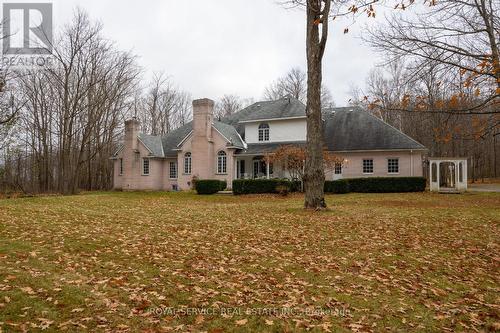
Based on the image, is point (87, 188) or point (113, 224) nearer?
point (113, 224)

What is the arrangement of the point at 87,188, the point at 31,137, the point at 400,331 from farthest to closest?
the point at 87,188 → the point at 31,137 → the point at 400,331

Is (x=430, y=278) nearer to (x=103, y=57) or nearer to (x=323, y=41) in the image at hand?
(x=323, y=41)

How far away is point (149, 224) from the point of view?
9.88 metres

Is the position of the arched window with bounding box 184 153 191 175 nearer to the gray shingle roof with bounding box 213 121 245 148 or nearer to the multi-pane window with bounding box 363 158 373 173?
the gray shingle roof with bounding box 213 121 245 148

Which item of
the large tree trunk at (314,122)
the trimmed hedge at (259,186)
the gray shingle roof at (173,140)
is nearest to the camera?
the large tree trunk at (314,122)

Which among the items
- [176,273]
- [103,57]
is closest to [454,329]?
[176,273]

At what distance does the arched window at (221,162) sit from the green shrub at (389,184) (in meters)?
10.4

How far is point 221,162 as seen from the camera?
2938 cm

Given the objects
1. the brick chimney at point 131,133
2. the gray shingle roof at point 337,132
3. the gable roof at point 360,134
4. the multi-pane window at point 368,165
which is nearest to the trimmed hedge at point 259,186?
the gray shingle roof at point 337,132

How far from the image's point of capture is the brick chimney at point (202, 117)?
29.0 meters

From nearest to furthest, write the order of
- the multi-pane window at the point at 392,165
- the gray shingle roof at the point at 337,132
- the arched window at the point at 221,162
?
the multi-pane window at the point at 392,165, the gray shingle roof at the point at 337,132, the arched window at the point at 221,162

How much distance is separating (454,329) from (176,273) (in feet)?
12.6

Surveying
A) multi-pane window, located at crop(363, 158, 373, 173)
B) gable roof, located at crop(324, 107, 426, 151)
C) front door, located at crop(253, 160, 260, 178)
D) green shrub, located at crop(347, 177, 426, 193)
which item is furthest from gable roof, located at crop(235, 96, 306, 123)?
green shrub, located at crop(347, 177, 426, 193)

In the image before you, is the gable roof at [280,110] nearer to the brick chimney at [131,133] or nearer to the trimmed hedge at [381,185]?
the trimmed hedge at [381,185]
